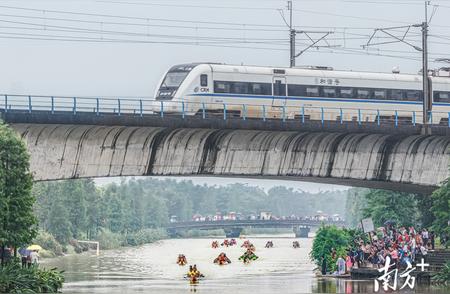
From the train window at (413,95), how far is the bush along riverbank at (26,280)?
33.2 meters

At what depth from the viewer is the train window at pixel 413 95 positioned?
83188mm

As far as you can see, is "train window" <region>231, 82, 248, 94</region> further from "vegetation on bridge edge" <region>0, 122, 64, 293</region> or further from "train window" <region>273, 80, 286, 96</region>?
"vegetation on bridge edge" <region>0, 122, 64, 293</region>

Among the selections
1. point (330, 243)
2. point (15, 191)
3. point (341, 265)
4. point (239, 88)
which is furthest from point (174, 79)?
point (15, 191)

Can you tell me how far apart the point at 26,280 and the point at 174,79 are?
24.7m

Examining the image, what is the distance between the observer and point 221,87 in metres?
76.4

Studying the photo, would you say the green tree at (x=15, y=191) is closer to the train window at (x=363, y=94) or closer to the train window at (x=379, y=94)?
the train window at (x=363, y=94)

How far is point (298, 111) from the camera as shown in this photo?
78312 millimetres

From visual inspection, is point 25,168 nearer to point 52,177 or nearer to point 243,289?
point 52,177

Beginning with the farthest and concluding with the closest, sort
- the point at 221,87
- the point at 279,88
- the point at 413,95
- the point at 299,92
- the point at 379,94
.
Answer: the point at 413,95, the point at 379,94, the point at 299,92, the point at 279,88, the point at 221,87

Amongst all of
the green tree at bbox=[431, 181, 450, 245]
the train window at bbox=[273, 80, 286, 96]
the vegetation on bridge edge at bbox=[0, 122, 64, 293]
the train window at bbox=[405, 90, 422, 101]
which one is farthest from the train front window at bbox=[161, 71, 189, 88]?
the vegetation on bridge edge at bbox=[0, 122, 64, 293]

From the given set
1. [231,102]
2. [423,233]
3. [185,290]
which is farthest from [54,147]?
[423,233]

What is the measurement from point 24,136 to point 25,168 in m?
5.11

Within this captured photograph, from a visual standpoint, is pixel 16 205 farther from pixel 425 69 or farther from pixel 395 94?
pixel 395 94

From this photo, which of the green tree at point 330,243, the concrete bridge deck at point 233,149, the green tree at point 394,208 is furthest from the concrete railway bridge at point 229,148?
the green tree at point 394,208
